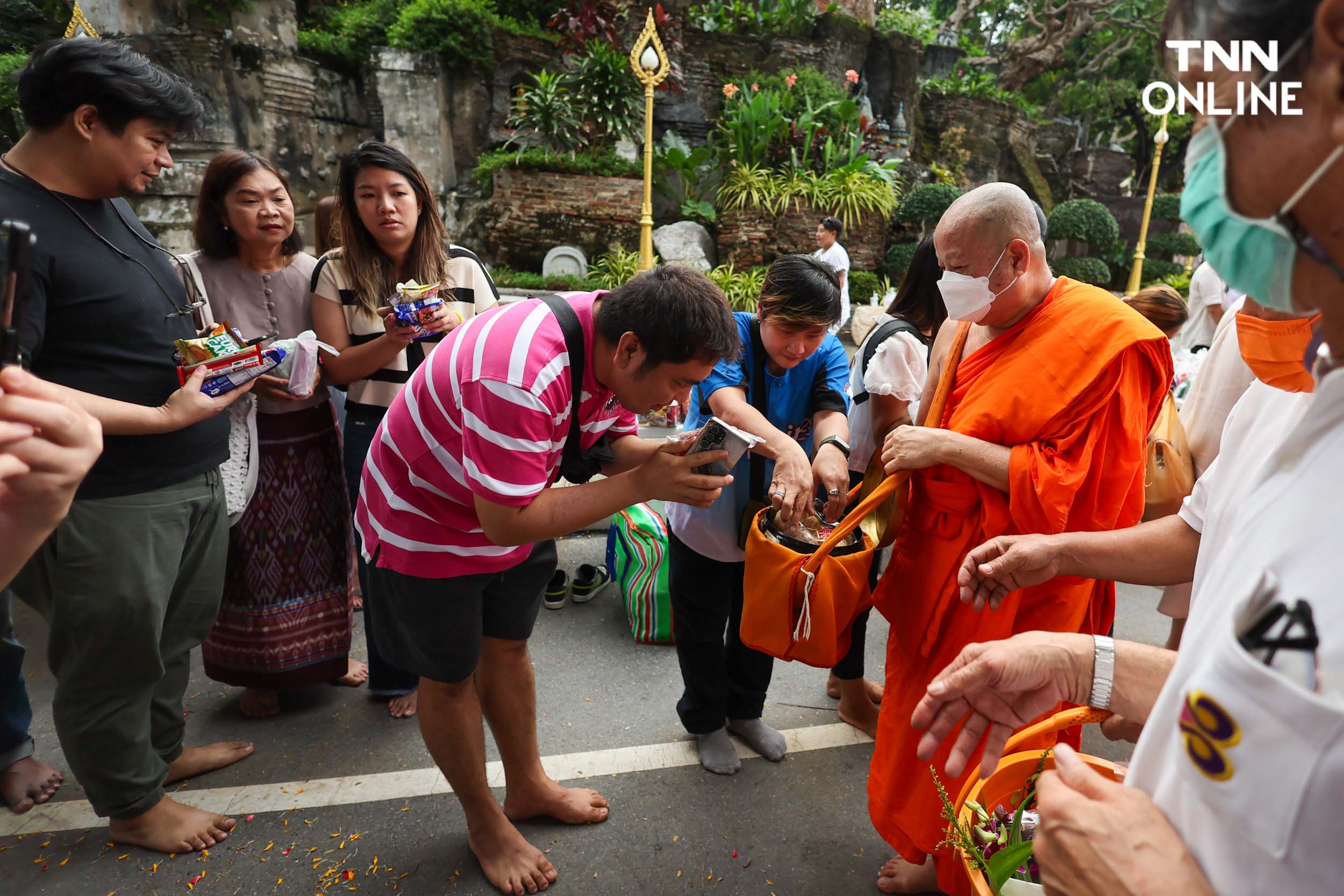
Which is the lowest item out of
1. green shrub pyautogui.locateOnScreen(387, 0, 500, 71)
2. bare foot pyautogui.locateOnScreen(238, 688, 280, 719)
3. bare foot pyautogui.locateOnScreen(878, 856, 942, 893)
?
bare foot pyautogui.locateOnScreen(878, 856, 942, 893)

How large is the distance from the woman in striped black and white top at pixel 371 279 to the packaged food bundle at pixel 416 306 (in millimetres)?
75

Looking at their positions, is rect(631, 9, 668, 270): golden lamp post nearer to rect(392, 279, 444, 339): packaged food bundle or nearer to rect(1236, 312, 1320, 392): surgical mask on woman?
rect(392, 279, 444, 339): packaged food bundle

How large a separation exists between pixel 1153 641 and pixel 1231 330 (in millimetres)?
1540

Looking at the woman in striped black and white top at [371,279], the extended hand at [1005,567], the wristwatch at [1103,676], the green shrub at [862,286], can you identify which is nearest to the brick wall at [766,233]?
the green shrub at [862,286]

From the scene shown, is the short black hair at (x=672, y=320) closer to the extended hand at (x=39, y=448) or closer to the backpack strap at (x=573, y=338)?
the backpack strap at (x=573, y=338)

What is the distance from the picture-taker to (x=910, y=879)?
1.93 m

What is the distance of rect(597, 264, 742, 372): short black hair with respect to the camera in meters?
1.48

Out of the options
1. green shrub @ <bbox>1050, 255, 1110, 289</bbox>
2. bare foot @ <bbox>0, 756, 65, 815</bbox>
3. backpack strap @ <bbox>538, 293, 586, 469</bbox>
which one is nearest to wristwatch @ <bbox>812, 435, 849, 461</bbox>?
backpack strap @ <bbox>538, 293, 586, 469</bbox>

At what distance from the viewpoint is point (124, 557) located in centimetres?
176

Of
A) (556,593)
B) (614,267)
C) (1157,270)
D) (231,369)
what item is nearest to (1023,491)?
(231,369)

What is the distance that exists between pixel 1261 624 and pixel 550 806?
6.54 feet

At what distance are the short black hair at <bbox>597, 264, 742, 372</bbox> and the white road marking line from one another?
133 cm

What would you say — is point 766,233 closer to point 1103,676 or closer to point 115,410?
point 115,410

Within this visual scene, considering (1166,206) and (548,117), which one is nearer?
(548,117)
